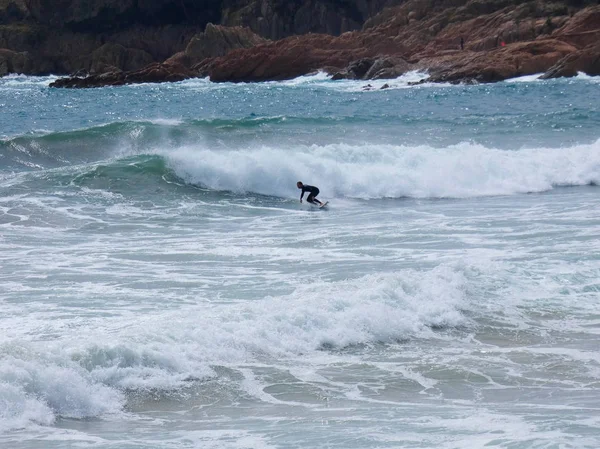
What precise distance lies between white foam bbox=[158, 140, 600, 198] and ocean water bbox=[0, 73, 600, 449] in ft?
0.20

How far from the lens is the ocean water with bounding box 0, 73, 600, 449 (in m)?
6.80

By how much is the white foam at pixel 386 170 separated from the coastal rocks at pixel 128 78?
5048 centimetres

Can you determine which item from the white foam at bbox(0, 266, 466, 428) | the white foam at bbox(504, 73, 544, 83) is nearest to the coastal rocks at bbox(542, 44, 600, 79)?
the white foam at bbox(504, 73, 544, 83)

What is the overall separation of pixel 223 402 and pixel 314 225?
319 inches

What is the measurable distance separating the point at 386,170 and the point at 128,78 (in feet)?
177

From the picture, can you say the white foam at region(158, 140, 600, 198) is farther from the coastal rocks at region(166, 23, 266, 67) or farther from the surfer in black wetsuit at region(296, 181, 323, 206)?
the coastal rocks at region(166, 23, 266, 67)

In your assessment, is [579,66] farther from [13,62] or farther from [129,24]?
[129,24]

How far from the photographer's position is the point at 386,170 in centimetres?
2084

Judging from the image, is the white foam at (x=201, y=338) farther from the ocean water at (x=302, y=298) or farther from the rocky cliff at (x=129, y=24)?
the rocky cliff at (x=129, y=24)

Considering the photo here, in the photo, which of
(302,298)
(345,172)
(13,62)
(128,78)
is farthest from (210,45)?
(302,298)

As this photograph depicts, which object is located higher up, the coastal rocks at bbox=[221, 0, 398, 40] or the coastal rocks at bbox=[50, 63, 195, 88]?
the coastal rocks at bbox=[221, 0, 398, 40]

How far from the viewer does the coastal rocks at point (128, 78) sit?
71150mm

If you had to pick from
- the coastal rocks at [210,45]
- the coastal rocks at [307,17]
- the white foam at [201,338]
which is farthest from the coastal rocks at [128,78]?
the white foam at [201,338]

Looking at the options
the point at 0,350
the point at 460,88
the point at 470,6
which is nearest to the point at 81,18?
the point at 470,6
